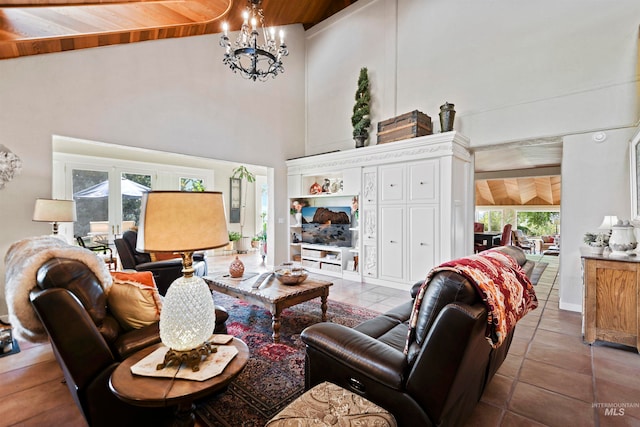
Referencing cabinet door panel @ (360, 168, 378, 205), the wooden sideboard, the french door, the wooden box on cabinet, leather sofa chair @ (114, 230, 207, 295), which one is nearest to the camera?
the wooden sideboard

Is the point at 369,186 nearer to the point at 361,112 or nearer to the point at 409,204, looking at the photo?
the point at 409,204

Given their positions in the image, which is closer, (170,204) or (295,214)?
(170,204)

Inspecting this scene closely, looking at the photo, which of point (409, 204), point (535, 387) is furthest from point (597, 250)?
point (409, 204)

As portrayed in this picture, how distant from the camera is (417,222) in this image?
15.0 feet

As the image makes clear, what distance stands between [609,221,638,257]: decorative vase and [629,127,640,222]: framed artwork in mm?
124

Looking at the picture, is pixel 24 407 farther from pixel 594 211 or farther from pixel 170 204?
pixel 594 211

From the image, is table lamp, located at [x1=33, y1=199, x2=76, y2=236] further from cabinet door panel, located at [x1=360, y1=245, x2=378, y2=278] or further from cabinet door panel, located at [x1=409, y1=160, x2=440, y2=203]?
cabinet door panel, located at [x1=409, y1=160, x2=440, y2=203]

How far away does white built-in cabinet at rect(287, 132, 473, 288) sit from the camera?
14.1 feet

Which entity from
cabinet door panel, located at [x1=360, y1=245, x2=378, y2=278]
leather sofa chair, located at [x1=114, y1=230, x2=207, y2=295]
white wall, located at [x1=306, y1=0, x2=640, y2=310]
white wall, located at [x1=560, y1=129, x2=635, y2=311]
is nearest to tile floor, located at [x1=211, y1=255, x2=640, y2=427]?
white wall, located at [x1=560, y1=129, x2=635, y2=311]

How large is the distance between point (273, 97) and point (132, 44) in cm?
267

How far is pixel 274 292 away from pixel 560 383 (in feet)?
8.02

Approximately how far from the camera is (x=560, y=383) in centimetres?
217

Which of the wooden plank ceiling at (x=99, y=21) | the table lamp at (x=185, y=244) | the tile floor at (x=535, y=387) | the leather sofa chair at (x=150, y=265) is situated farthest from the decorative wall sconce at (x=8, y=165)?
the table lamp at (x=185, y=244)

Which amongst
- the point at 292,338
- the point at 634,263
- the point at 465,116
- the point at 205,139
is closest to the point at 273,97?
the point at 205,139
